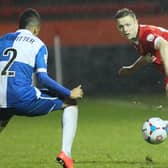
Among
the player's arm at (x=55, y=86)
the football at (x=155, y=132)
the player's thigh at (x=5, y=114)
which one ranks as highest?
the player's arm at (x=55, y=86)

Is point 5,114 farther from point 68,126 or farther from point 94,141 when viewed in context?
point 94,141

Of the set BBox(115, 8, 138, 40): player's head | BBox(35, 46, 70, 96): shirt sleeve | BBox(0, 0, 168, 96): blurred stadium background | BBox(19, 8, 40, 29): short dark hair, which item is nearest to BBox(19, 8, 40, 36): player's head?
BBox(19, 8, 40, 29): short dark hair

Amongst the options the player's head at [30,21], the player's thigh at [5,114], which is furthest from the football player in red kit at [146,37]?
the player's thigh at [5,114]

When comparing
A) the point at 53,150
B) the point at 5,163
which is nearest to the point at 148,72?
the point at 53,150

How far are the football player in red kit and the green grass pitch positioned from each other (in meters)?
1.09

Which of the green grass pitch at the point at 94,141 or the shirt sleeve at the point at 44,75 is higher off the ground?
the shirt sleeve at the point at 44,75

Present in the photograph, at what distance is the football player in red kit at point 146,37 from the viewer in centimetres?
734

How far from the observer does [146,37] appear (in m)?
7.51

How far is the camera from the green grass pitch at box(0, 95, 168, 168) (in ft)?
25.5

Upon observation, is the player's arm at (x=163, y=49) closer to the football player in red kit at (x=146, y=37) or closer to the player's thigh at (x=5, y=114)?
the football player in red kit at (x=146, y=37)

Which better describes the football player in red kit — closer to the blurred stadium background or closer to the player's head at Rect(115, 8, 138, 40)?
the player's head at Rect(115, 8, 138, 40)

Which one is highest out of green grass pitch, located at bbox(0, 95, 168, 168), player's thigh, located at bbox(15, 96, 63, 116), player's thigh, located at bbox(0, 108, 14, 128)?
player's thigh, located at bbox(15, 96, 63, 116)

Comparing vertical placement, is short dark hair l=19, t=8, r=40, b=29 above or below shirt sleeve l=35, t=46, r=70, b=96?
above

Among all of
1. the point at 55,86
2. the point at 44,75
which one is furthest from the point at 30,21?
the point at 55,86
